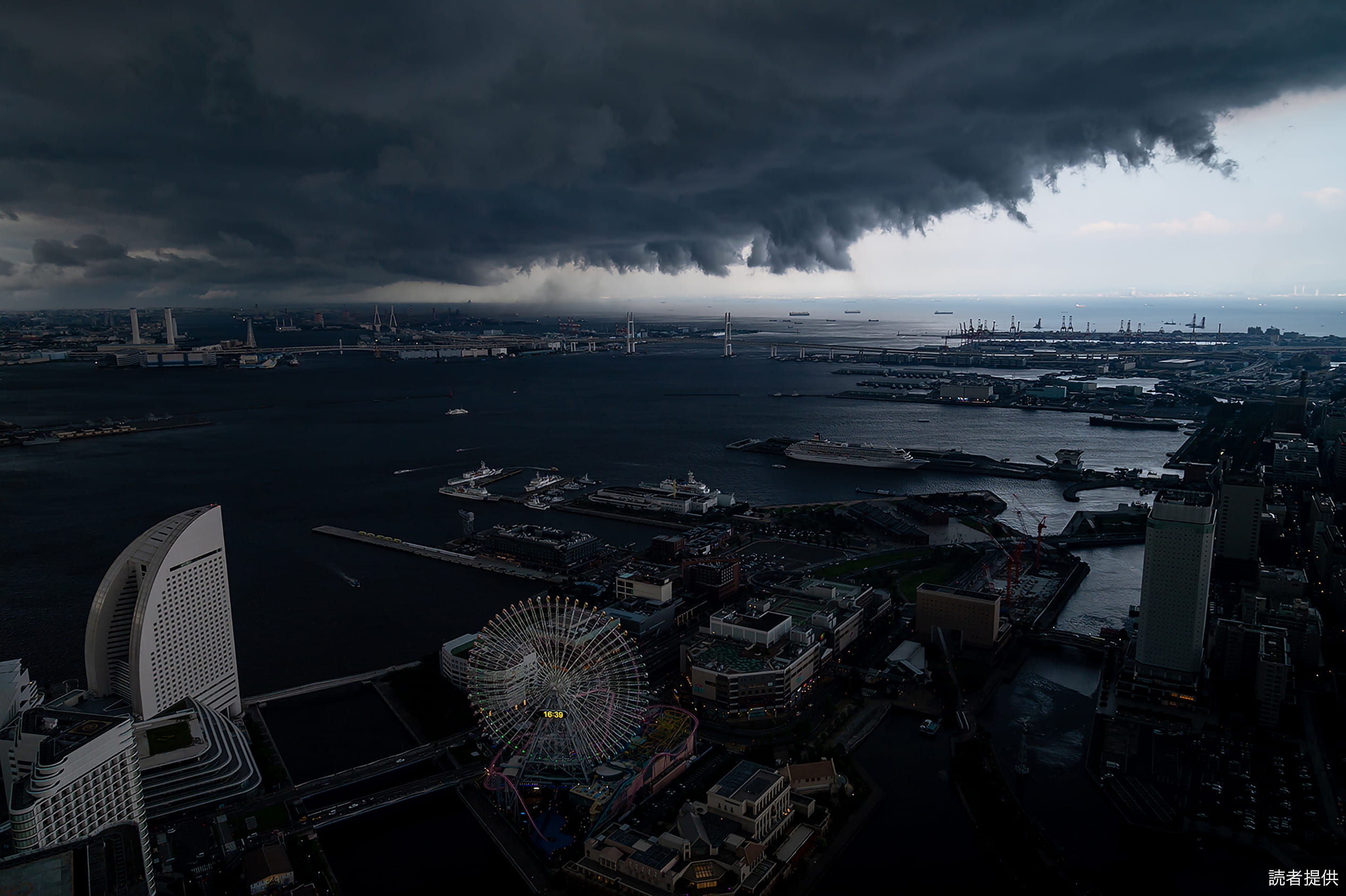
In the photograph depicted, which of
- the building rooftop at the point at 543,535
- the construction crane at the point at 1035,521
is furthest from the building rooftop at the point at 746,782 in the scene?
the construction crane at the point at 1035,521

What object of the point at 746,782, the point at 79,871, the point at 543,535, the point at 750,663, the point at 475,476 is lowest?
the point at 746,782

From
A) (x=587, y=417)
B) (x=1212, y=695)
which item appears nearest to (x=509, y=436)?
(x=587, y=417)

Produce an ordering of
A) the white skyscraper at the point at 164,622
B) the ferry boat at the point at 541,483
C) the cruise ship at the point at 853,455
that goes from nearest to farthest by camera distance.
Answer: the white skyscraper at the point at 164,622 < the ferry boat at the point at 541,483 < the cruise ship at the point at 853,455

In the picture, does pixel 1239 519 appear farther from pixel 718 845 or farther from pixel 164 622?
pixel 164 622

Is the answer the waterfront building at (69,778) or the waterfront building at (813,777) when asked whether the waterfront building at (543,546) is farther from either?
the waterfront building at (69,778)

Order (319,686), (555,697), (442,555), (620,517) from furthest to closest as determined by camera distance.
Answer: (620,517) → (442,555) → (319,686) → (555,697)

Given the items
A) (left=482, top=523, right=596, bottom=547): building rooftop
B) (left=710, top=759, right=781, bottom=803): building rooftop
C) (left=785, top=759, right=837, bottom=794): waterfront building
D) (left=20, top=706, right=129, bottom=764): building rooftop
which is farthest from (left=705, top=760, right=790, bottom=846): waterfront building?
(left=482, top=523, right=596, bottom=547): building rooftop

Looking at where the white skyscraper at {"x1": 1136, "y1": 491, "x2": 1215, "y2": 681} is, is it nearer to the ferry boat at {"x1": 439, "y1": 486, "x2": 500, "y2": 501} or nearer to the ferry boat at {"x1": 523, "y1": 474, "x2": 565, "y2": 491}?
the ferry boat at {"x1": 523, "y1": 474, "x2": 565, "y2": 491}

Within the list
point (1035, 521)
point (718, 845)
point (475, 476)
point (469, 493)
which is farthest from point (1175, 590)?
point (475, 476)
